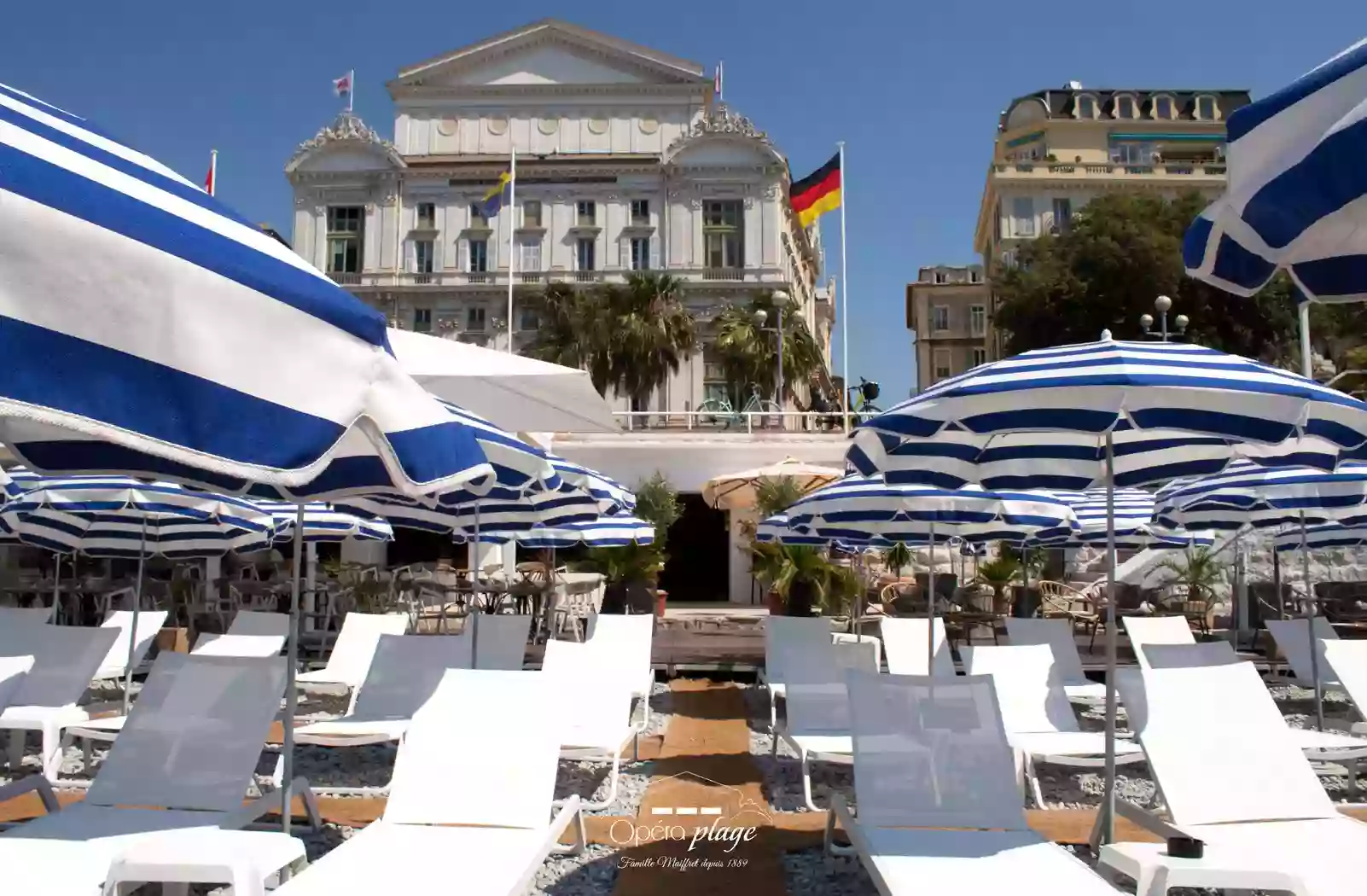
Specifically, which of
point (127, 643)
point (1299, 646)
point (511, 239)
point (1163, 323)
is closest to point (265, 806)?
point (127, 643)

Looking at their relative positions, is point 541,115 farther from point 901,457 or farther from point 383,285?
point 901,457

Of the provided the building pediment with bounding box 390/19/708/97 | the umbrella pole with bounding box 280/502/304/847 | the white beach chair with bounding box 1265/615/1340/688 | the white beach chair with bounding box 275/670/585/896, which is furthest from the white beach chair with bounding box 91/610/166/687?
the building pediment with bounding box 390/19/708/97

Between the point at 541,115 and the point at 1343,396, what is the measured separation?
4830 centimetres

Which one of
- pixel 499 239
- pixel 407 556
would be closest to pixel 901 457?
pixel 407 556

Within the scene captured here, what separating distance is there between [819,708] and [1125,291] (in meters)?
33.5

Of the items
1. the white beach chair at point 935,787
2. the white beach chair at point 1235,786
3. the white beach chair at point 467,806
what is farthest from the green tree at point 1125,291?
the white beach chair at point 467,806

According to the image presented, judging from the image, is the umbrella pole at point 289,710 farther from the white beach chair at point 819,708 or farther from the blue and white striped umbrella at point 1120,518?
the blue and white striped umbrella at point 1120,518

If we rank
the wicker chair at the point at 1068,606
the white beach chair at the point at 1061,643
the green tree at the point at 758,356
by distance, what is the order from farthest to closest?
the green tree at the point at 758,356 → the wicker chair at the point at 1068,606 → the white beach chair at the point at 1061,643

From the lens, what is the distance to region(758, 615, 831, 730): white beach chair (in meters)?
7.59

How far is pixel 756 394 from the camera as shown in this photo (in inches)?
1314

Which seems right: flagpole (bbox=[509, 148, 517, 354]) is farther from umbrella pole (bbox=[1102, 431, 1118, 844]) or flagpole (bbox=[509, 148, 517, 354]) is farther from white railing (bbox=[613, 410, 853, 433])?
umbrella pole (bbox=[1102, 431, 1118, 844])

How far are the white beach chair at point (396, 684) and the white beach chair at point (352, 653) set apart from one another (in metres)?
0.93

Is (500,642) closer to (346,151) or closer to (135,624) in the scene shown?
(135,624)

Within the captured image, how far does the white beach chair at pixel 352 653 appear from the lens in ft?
25.8
